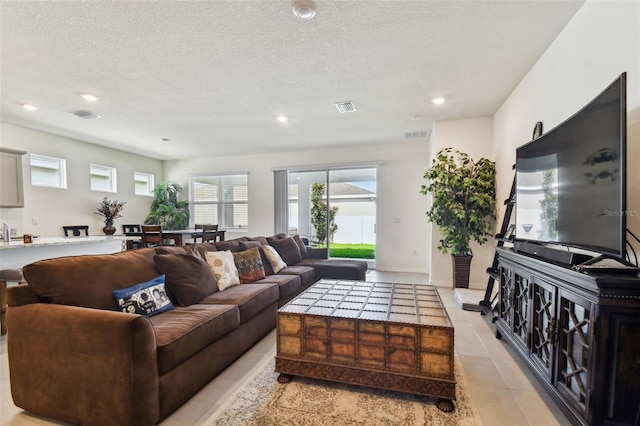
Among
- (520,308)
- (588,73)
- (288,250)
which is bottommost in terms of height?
(520,308)

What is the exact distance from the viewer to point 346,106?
3957 millimetres

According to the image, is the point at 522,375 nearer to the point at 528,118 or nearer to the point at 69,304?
the point at 528,118

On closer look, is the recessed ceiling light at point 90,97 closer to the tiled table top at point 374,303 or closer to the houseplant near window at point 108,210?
the houseplant near window at point 108,210

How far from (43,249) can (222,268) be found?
241cm

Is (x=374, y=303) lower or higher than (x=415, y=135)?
lower

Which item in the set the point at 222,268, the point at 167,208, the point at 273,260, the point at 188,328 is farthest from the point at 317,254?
the point at 167,208

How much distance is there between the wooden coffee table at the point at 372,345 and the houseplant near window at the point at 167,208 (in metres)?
6.08

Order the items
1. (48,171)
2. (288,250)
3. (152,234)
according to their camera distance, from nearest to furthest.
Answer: (288,250), (152,234), (48,171)

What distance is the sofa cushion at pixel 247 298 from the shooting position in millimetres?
2375

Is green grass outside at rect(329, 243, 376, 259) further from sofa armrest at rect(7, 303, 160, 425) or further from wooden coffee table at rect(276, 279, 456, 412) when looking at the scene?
sofa armrest at rect(7, 303, 160, 425)

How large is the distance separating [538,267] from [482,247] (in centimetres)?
275

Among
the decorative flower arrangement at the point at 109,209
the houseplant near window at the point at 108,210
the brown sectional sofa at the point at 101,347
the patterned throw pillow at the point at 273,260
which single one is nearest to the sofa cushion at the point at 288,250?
the patterned throw pillow at the point at 273,260

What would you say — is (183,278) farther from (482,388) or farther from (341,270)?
(482,388)

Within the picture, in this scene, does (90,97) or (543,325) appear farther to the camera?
(90,97)
